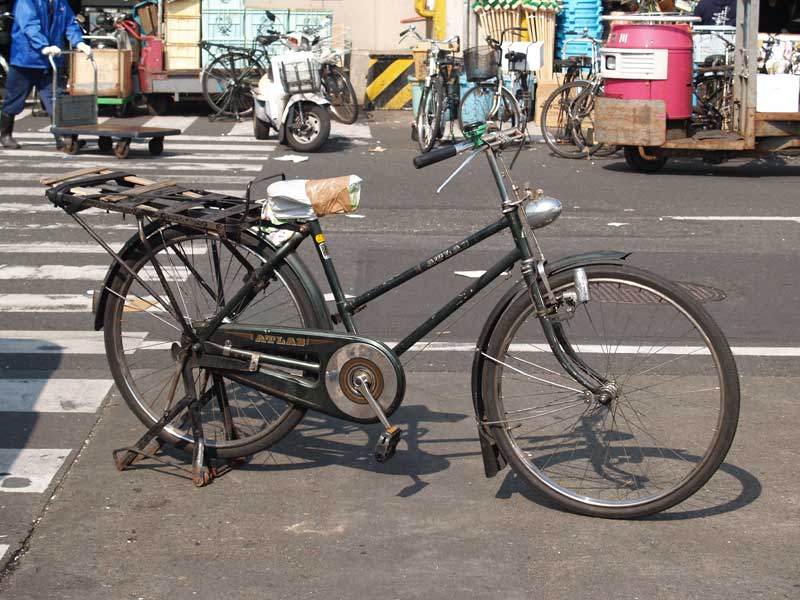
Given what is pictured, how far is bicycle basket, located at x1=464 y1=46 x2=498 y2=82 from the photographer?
15.1 m

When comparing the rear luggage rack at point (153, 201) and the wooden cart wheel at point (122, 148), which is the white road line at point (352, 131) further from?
the rear luggage rack at point (153, 201)

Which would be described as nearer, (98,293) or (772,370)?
(98,293)

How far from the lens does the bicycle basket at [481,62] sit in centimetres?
1508

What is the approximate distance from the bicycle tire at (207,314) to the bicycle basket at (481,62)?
10.3 metres

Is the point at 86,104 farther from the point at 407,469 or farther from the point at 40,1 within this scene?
the point at 407,469

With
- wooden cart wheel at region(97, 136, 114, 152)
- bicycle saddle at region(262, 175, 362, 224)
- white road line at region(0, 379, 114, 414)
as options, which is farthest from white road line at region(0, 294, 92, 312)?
wooden cart wheel at region(97, 136, 114, 152)

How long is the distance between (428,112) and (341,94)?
7.96 feet

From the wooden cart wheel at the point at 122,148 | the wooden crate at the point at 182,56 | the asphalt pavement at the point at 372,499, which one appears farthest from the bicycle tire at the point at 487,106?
the asphalt pavement at the point at 372,499

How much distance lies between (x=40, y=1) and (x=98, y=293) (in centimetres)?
1012

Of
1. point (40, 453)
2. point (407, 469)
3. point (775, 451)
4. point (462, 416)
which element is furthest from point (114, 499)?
point (775, 451)

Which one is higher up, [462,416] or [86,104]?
[86,104]

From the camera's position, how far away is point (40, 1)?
1403 centimetres

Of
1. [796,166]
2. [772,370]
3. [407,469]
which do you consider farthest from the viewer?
[796,166]

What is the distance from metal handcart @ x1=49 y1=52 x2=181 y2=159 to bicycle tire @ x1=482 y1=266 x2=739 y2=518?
896 centimetres
